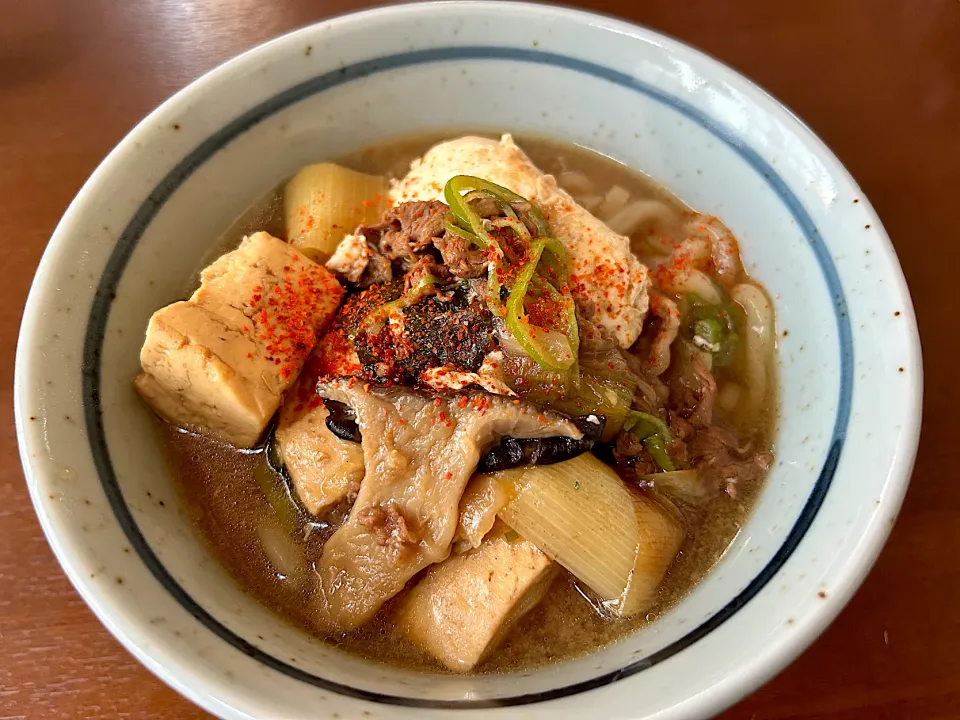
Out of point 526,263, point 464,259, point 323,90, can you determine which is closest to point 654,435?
point 526,263

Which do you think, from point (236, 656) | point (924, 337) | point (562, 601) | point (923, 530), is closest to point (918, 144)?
point (924, 337)

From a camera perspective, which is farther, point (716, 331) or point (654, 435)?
point (716, 331)

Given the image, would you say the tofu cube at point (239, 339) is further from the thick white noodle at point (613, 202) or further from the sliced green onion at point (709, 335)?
the sliced green onion at point (709, 335)

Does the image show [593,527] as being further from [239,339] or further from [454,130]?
[454,130]

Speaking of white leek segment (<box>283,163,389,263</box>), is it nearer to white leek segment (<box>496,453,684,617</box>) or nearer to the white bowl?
the white bowl

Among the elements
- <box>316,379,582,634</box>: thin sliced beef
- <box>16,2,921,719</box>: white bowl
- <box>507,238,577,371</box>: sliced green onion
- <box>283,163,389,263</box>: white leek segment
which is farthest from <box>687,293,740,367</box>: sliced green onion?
<box>283,163,389,263</box>: white leek segment
